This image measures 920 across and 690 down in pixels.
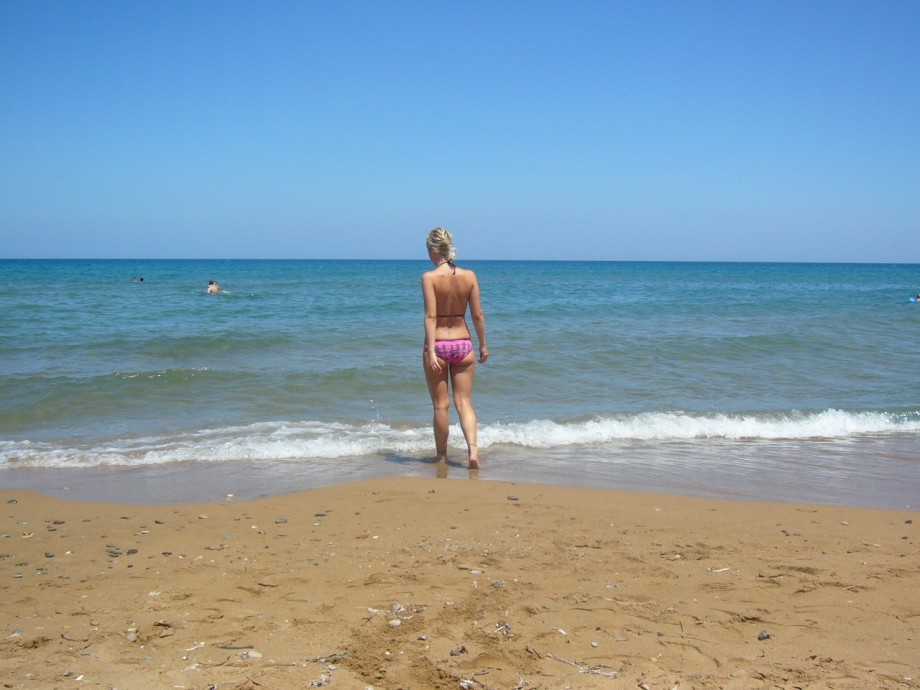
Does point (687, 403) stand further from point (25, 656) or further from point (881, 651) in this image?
point (25, 656)

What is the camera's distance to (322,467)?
5.83 m

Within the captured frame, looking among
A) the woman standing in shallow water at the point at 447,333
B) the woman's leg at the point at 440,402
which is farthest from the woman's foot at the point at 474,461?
the woman's leg at the point at 440,402

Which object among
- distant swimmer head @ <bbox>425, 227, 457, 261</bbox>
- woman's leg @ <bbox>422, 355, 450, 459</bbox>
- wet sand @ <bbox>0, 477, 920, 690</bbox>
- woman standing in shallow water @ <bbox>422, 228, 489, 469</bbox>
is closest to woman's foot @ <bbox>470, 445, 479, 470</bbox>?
woman standing in shallow water @ <bbox>422, 228, 489, 469</bbox>

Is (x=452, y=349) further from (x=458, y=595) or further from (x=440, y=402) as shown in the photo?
(x=458, y=595)

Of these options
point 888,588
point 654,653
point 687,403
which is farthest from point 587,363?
point 654,653

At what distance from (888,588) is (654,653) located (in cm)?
132

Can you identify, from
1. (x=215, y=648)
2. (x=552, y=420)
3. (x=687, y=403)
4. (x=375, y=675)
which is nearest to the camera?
(x=375, y=675)

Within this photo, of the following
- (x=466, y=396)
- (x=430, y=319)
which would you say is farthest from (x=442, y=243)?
(x=466, y=396)

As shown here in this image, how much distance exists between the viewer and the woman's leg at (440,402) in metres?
5.74

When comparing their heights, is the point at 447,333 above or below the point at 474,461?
above

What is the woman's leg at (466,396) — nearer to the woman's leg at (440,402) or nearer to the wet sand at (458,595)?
the woman's leg at (440,402)

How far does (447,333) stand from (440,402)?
1.79 feet

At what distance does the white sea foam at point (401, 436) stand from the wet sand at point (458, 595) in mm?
1496

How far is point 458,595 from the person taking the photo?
3021 mm
